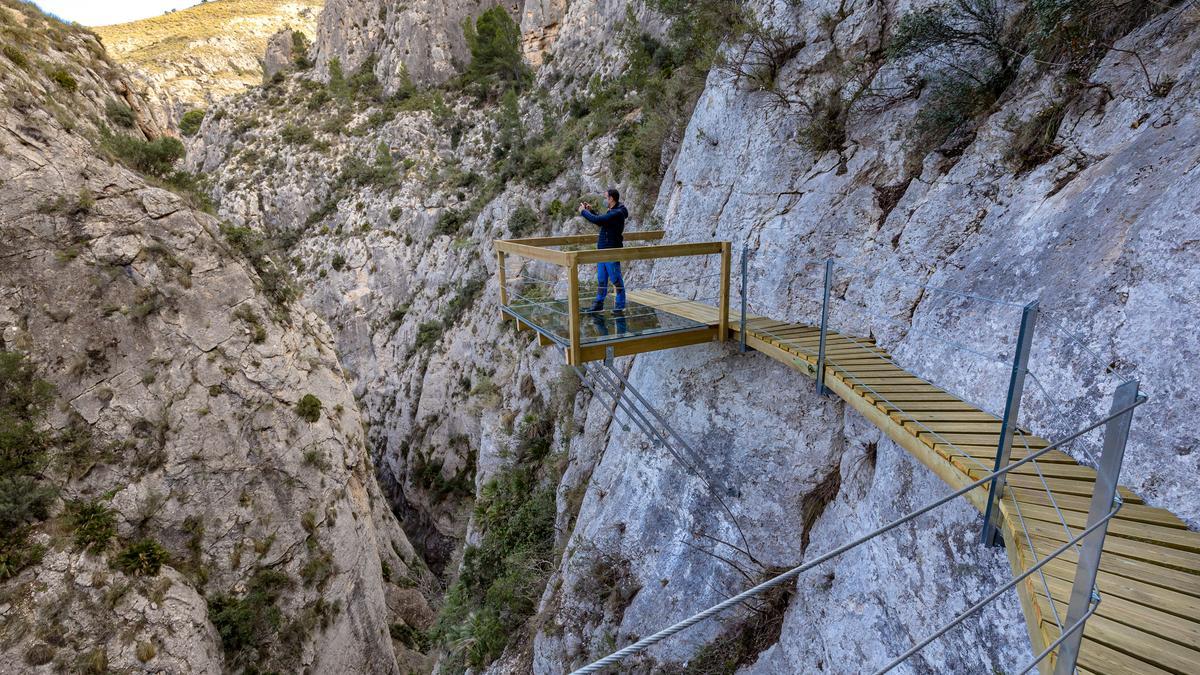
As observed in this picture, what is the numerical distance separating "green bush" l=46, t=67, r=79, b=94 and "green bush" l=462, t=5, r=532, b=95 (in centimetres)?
1747

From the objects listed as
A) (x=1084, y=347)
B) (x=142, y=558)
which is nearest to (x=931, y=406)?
(x=1084, y=347)

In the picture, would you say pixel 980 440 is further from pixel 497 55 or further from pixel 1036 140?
pixel 497 55

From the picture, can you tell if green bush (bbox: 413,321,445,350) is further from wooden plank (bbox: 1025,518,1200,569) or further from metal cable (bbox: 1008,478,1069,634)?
wooden plank (bbox: 1025,518,1200,569)

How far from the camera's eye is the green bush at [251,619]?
10.2 metres

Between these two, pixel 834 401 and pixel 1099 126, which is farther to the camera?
pixel 834 401

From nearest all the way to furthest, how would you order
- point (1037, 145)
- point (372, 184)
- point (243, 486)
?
point (1037, 145)
point (243, 486)
point (372, 184)

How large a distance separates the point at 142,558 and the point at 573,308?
1082 cm

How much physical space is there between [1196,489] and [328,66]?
134ft

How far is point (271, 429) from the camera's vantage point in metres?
12.1

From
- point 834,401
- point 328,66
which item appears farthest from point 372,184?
point 834,401

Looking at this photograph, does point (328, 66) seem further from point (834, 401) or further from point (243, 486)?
point (834, 401)

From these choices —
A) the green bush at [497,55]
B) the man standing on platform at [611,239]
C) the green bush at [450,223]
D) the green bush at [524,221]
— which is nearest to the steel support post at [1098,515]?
the man standing on platform at [611,239]

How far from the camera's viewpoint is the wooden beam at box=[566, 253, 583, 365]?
198 inches

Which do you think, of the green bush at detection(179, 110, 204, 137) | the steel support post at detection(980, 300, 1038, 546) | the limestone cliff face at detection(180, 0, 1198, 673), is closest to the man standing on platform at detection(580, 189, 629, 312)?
the limestone cliff face at detection(180, 0, 1198, 673)
